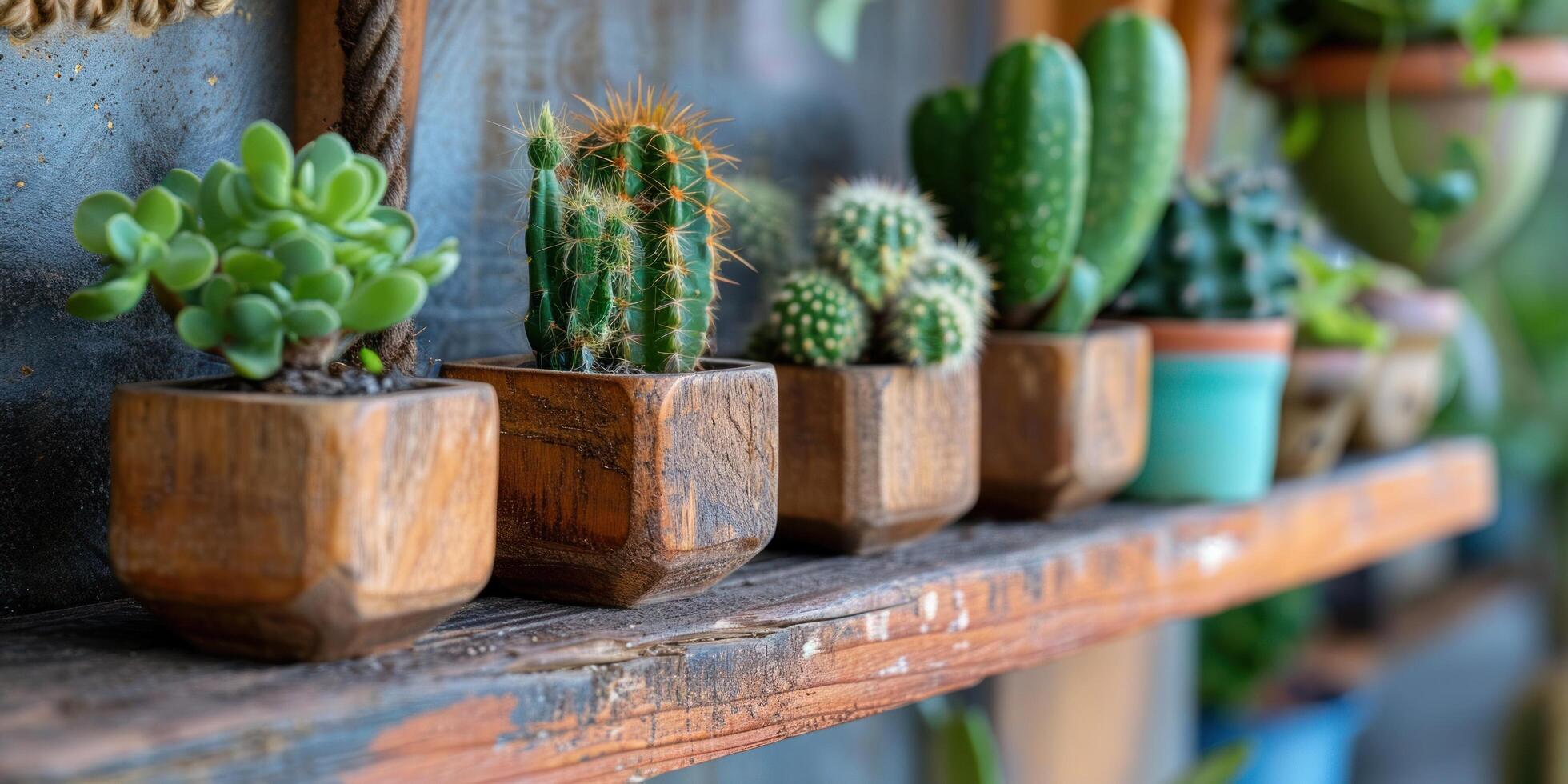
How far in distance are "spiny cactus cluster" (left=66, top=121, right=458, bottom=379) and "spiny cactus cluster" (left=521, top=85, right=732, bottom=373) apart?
88 mm

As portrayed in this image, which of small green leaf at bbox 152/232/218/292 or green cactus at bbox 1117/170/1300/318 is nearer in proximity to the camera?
small green leaf at bbox 152/232/218/292

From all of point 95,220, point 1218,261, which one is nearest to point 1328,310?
point 1218,261

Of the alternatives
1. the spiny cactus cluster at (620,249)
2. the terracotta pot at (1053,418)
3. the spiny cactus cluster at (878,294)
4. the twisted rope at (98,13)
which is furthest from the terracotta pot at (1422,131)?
the twisted rope at (98,13)

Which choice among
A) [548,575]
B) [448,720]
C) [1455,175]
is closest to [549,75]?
[548,575]

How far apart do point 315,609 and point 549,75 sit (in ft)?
1.38

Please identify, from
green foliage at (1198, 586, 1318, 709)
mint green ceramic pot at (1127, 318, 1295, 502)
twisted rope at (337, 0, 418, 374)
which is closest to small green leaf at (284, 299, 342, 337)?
twisted rope at (337, 0, 418, 374)

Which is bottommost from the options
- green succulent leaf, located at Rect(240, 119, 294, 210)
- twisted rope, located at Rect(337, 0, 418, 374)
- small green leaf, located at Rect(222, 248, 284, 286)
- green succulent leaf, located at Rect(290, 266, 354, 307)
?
green succulent leaf, located at Rect(290, 266, 354, 307)

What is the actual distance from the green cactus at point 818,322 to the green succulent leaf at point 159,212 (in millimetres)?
317

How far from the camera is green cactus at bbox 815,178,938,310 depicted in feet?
2.26

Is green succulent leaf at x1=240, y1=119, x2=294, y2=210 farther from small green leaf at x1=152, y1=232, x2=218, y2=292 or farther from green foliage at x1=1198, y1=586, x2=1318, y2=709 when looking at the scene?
green foliage at x1=1198, y1=586, x2=1318, y2=709

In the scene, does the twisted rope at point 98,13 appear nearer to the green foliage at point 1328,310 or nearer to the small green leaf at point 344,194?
the small green leaf at point 344,194

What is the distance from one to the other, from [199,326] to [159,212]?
0.04m

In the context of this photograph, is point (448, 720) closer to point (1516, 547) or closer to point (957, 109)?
point (957, 109)

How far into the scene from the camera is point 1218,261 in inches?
35.7
